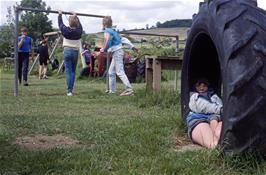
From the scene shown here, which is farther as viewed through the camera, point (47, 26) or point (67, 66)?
point (47, 26)

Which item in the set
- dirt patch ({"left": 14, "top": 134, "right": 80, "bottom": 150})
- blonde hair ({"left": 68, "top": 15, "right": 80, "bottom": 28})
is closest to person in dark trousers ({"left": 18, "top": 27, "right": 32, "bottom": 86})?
blonde hair ({"left": 68, "top": 15, "right": 80, "bottom": 28})

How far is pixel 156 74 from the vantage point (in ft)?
31.3

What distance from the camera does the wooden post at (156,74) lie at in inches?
372

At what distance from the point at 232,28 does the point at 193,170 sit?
108cm

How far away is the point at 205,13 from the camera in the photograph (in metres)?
4.37

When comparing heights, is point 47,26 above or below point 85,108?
above

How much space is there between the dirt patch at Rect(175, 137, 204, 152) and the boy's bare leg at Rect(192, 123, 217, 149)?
0.06 m

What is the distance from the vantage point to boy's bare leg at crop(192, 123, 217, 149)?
14.0 ft

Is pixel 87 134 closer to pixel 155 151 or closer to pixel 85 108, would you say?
pixel 155 151

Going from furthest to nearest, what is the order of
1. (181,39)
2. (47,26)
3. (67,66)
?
(47,26) → (181,39) → (67,66)

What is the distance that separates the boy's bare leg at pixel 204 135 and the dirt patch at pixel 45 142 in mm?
1066

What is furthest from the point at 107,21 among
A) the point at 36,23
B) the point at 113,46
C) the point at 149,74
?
the point at 36,23

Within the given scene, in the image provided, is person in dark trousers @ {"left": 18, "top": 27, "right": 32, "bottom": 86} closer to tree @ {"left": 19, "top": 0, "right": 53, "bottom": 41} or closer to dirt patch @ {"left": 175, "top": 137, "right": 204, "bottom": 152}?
dirt patch @ {"left": 175, "top": 137, "right": 204, "bottom": 152}

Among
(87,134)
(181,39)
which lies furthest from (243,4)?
(181,39)
